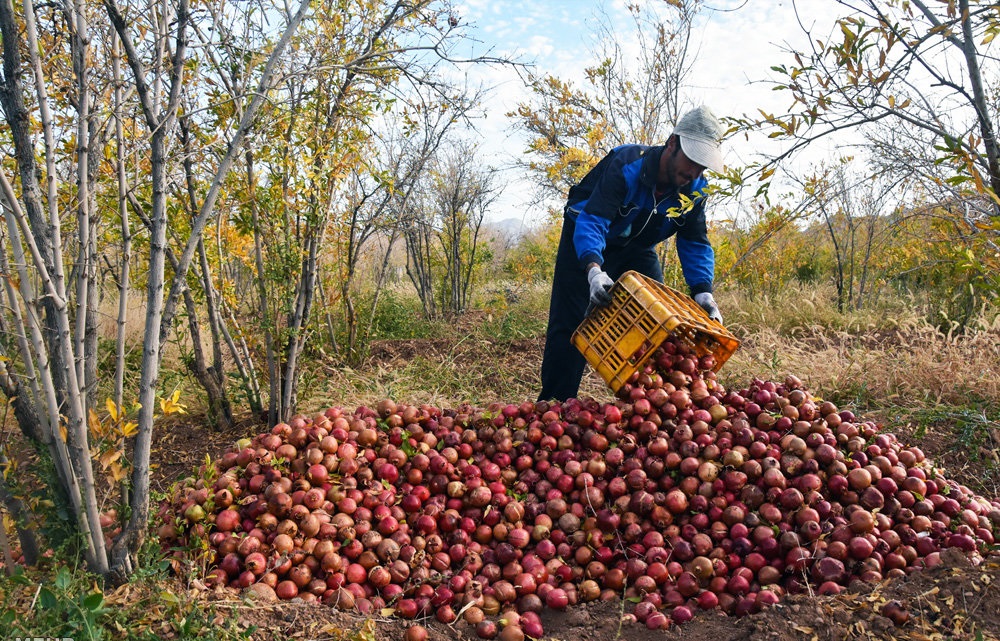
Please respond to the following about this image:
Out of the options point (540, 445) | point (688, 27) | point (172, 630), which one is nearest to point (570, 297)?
point (540, 445)

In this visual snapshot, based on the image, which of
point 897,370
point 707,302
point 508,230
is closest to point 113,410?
point 707,302

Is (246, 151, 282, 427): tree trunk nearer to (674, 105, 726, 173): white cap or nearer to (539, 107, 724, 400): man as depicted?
(539, 107, 724, 400): man

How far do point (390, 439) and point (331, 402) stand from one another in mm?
1636

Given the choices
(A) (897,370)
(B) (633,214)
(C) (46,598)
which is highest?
(B) (633,214)

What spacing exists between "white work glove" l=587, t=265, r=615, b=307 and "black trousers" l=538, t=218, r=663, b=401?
51 cm

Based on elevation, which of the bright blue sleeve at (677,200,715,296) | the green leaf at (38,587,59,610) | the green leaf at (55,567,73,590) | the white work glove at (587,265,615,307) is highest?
the bright blue sleeve at (677,200,715,296)

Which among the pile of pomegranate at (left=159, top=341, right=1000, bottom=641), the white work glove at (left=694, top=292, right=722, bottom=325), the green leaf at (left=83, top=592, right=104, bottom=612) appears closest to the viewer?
the green leaf at (left=83, top=592, right=104, bottom=612)

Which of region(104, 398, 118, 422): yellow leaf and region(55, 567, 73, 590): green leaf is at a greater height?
region(104, 398, 118, 422): yellow leaf

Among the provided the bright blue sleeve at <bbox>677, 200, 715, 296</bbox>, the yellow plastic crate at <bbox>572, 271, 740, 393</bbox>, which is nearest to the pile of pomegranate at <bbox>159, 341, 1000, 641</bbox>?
the yellow plastic crate at <bbox>572, 271, 740, 393</bbox>

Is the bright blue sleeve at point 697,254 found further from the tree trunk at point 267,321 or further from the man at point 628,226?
the tree trunk at point 267,321

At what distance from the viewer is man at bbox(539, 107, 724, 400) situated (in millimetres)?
2898

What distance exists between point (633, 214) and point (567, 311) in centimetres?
66

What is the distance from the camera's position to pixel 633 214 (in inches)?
127

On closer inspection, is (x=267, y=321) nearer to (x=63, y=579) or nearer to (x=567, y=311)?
(x=567, y=311)
